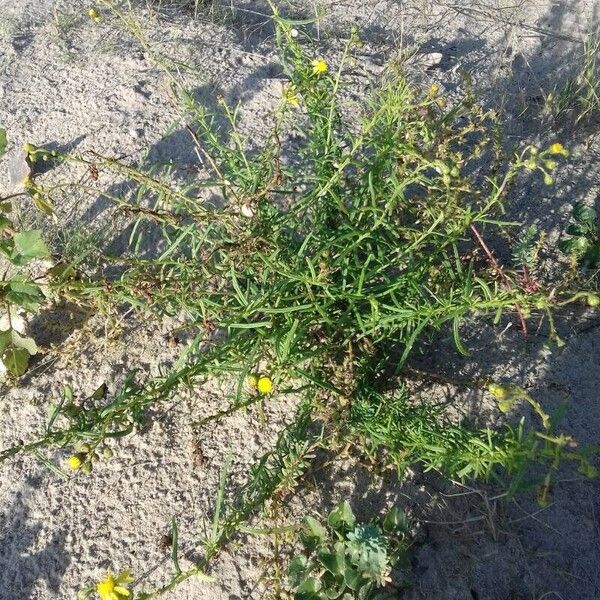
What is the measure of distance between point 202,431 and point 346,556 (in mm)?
577

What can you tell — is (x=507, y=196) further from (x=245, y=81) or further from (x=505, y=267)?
(x=245, y=81)

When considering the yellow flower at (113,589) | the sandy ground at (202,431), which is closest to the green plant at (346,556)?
the sandy ground at (202,431)

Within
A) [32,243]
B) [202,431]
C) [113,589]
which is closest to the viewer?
[113,589]

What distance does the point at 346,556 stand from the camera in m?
1.69

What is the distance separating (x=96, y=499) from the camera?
6.35ft

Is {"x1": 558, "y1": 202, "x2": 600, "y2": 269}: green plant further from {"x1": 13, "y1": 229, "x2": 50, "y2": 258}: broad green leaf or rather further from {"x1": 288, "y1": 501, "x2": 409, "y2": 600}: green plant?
{"x1": 13, "y1": 229, "x2": 50, "y2": 258}: broad green leaf

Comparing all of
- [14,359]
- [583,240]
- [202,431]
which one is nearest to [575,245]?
[583,240]

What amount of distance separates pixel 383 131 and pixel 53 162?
144cm

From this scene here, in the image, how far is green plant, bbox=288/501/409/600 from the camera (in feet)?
5.39

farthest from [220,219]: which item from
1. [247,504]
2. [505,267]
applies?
[505,267]

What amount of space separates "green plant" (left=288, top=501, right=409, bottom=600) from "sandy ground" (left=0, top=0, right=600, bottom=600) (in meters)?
0.12

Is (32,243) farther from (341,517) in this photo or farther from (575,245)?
(575,245)

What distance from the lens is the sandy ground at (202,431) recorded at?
181 cm

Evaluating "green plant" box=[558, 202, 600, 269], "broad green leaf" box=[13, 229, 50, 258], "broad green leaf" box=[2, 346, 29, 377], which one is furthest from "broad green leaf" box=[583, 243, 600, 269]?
"broad green leaf" box=[2, 346, 29, 377]
